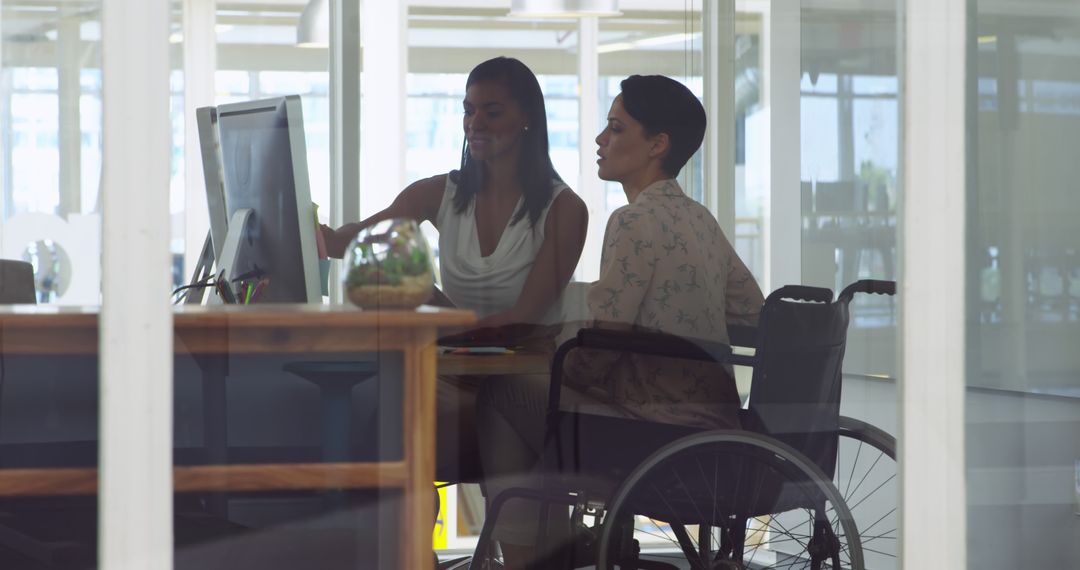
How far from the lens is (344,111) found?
135 inches

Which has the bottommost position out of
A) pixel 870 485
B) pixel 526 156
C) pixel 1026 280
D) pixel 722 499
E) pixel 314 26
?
pixel 870 485

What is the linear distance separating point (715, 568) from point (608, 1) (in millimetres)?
2325

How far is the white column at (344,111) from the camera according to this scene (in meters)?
3.39

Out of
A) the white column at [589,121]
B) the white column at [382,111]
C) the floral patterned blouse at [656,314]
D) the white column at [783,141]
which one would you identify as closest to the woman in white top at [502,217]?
the floral patterned blouse at [656,314]

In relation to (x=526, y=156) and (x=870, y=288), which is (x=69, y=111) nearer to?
(x=526, y=156)

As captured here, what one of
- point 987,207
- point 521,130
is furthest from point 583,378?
point 987,207

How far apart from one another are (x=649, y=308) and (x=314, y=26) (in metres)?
1.90

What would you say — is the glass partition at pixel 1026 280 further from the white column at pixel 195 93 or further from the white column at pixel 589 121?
the white column at pixel 195 93

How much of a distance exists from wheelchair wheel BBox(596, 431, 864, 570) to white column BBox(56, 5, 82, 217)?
132cm

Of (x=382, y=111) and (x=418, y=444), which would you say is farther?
(x=382, y=111)

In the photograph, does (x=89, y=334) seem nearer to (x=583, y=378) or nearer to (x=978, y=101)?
(x=583, y=378)

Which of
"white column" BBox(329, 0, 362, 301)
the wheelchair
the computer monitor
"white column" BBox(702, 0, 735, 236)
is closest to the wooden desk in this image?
the computer monitor

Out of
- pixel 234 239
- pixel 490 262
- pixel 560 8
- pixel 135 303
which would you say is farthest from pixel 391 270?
pixel 560 8

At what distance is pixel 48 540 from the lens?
170cm
